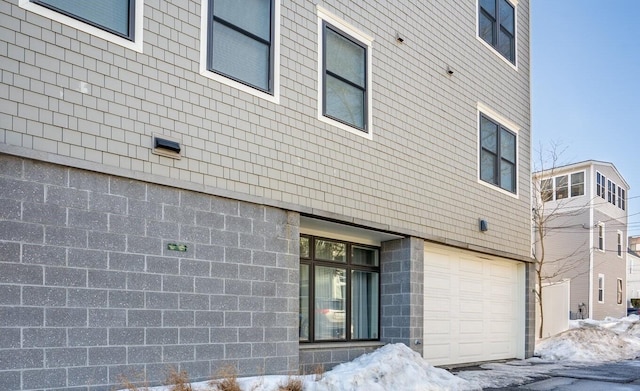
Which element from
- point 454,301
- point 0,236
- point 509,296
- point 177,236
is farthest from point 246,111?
point 509,296

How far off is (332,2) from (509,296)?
27.1 feet

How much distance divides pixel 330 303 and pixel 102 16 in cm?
533

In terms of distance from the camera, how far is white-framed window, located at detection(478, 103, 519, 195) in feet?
40.7

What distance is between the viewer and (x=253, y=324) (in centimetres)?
716

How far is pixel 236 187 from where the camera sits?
279 inches

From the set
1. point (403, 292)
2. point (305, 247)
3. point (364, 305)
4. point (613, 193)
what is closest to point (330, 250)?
point (305, 247)

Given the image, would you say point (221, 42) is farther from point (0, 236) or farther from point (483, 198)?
point (483, 198)

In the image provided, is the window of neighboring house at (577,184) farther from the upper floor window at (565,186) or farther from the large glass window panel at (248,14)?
the large glass window panel at (248,14)

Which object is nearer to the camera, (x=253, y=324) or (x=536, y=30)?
(x=253, y=324)

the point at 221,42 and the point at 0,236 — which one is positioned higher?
the point at 221,42

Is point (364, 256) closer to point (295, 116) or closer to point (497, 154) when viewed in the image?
point (295, 116)

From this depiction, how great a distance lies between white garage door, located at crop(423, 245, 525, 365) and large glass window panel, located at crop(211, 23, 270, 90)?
4.86m

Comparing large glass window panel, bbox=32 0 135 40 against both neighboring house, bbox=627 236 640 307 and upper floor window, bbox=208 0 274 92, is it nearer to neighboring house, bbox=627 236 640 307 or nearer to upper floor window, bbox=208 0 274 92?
upper floor window, bbox=208 0 274 92

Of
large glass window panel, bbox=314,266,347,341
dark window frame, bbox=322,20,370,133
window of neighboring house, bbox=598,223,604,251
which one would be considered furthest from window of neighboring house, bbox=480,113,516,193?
window of neighboring house, bbox=598,223,604,251
